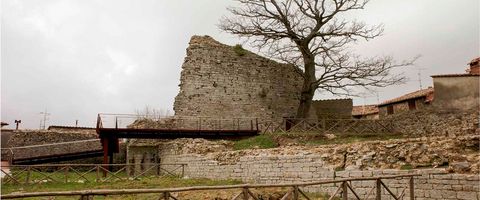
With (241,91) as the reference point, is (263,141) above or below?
below

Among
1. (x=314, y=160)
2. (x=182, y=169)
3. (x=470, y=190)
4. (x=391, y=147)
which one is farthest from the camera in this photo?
(x=182, y=169)

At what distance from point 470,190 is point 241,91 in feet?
57.3

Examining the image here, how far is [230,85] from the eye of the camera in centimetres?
2442

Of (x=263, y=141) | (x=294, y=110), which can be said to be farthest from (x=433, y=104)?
(x=263, y=141)

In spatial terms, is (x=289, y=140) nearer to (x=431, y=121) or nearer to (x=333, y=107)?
(x=431, y=121)

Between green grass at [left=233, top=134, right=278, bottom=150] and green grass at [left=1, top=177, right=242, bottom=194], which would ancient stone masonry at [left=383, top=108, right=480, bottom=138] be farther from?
green grass at [left=1, top=177, right=242, bottom=194]

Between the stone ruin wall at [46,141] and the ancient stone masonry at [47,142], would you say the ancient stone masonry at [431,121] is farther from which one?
the ancient stone masonry at [47,142]

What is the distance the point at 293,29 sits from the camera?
23047mm

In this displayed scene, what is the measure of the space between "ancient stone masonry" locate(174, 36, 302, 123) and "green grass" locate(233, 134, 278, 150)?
4575mm

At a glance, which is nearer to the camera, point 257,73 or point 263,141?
point 263,141

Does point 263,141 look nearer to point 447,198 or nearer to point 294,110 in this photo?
point 294,110

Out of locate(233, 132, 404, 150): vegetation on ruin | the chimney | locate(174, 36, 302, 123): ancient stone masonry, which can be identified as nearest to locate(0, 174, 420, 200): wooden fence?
locate(233, 132, 404, 150): vegetation on ruin

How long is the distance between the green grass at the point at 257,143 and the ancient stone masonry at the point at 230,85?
180 inches

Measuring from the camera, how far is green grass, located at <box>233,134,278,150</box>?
60.7 ft
